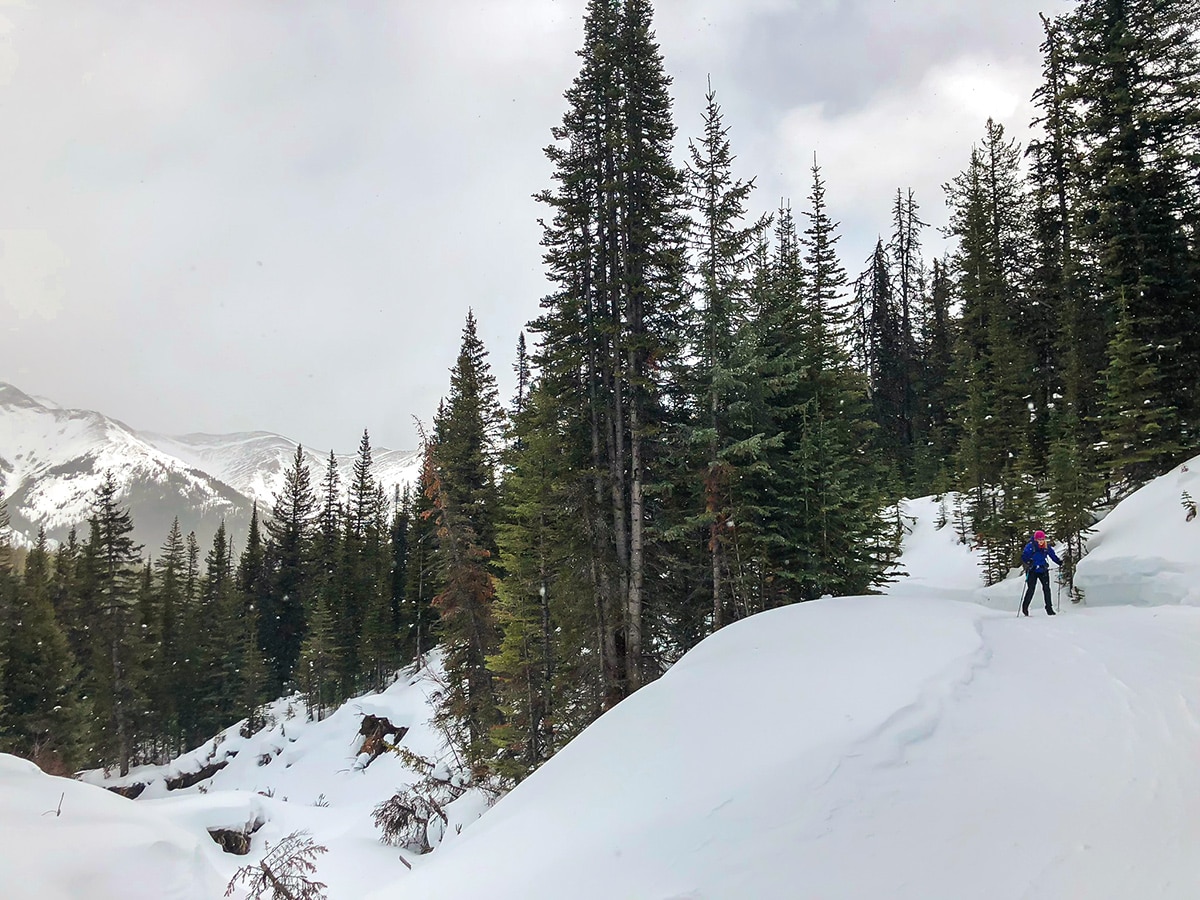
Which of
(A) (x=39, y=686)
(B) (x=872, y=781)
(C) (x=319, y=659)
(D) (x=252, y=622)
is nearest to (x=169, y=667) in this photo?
(D) (x=252, y=622)

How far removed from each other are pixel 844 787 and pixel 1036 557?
10.8m

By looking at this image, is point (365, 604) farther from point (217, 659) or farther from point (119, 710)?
point (119, 710)

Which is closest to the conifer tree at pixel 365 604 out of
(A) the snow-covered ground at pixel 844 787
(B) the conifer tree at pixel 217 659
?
(B) the conifer tree at pixel 217 659

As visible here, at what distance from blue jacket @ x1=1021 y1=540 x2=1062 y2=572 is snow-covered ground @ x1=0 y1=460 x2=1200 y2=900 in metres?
2.10

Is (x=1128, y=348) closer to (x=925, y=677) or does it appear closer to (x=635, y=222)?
(x=635, y=222)

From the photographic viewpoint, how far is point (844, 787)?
4.28 m

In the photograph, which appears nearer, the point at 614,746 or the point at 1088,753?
the point at 1088,753

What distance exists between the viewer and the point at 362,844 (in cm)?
1385

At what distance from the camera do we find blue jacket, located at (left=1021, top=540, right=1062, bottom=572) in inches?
475

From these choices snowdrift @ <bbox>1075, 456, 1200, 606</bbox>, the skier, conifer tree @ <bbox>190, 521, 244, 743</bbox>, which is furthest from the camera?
conifer tree @ <bbox>190, 521, 244, 743</bbox>

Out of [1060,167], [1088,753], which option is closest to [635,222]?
[1088,753]

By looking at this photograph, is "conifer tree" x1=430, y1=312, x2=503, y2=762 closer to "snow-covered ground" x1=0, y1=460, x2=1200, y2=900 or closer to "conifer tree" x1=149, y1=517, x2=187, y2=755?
"snow-covered ground" x1=0, y1=460, x2=1200, y2=900

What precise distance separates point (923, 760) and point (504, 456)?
72.7 feet

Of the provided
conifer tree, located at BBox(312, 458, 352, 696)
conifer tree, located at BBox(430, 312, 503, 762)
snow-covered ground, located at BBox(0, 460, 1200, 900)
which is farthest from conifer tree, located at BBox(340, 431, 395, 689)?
snow-covered ground, located at BBox(0, 460, 1200, 900)
